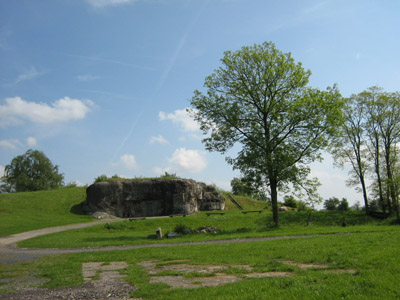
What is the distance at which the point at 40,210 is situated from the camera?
46281 mm

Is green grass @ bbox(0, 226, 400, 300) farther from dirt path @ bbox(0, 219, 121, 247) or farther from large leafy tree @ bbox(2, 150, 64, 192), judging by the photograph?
large leafy tree @ bbox(2, 150, 64, 192)

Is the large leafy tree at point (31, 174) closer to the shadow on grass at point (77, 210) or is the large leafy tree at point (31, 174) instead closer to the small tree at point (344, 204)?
the shadow on grass at point (77, 210)

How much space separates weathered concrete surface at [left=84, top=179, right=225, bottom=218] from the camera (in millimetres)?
→ 47344

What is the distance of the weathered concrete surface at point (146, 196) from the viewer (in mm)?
47344

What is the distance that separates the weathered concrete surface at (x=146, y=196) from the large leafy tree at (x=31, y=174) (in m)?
46.4

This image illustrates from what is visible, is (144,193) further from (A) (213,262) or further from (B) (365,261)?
(B) (365,261)

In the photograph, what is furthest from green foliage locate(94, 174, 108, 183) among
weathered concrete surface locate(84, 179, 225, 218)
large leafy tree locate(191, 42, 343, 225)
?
large leafy tree locate(191, 42, 343, 225)

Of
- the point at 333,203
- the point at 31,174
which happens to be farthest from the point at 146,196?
the point at 31,174

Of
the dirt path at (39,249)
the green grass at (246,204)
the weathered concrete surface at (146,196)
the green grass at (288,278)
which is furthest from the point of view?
the green grass at (246,204)

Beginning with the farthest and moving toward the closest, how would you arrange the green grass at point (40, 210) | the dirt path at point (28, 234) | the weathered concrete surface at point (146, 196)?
the weathered concrete surface at point (146, 196) → the green grass at point (40, 210) → the dirt path at point (28, 234)

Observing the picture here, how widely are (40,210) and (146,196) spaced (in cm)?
1516

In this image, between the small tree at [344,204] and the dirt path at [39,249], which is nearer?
the dirt path at [39,249]

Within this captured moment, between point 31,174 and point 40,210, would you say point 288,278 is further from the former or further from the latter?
point 31,174

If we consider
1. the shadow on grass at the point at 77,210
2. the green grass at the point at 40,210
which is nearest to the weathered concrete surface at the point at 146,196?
the shadow on grass at the point at 77,210
